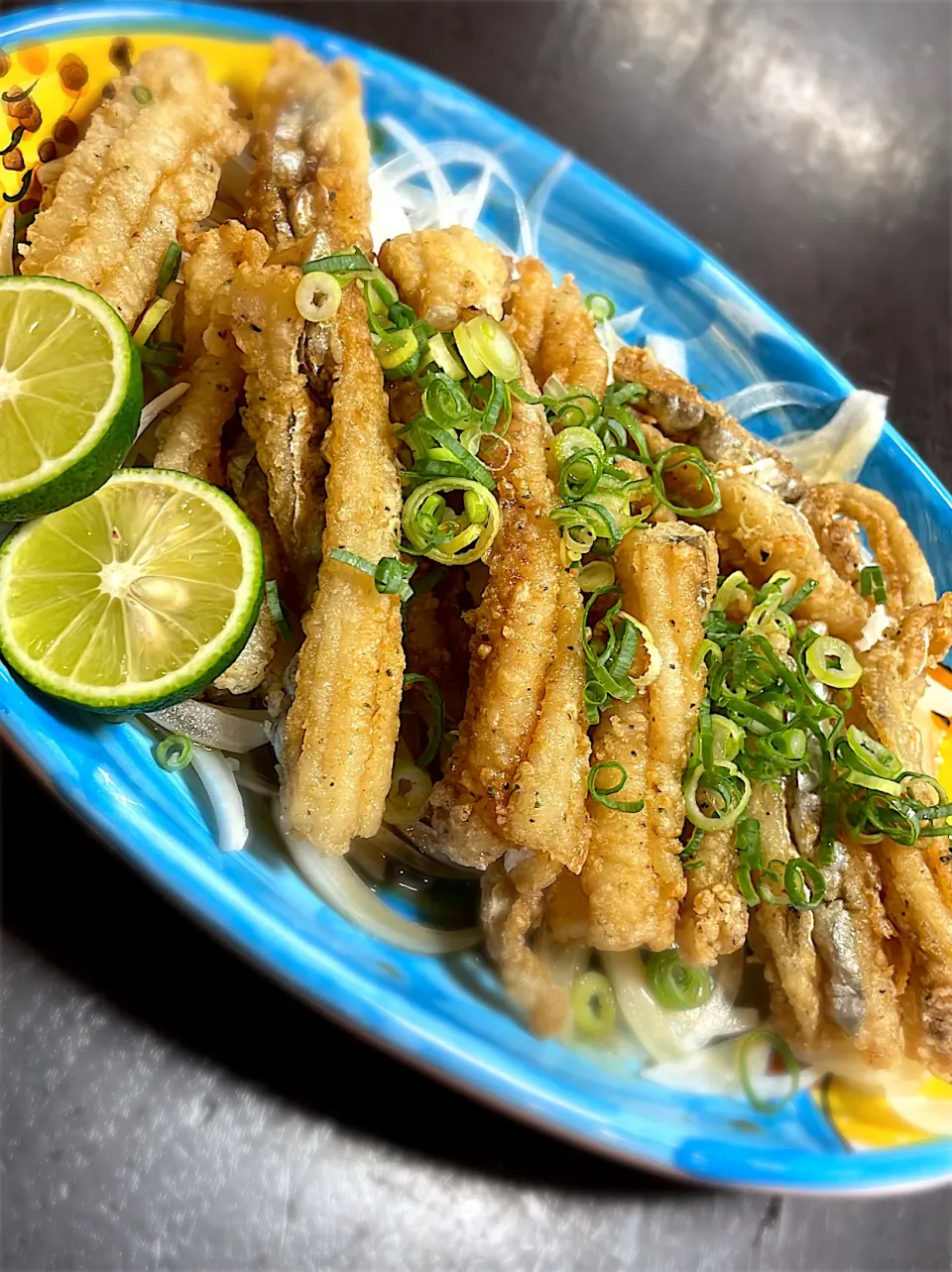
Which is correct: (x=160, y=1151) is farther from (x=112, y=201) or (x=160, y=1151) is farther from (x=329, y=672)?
(x=112, y=201)

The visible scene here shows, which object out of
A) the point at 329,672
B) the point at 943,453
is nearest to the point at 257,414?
the point at 329,672

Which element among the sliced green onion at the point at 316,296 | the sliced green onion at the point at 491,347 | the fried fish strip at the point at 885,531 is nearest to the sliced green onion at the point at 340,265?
the sliced green onion at the point at 316,296

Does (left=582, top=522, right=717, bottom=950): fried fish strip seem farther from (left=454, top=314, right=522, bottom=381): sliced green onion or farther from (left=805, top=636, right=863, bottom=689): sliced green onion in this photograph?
(left=454, top=314, right=522, bottom=381): sliced green onion

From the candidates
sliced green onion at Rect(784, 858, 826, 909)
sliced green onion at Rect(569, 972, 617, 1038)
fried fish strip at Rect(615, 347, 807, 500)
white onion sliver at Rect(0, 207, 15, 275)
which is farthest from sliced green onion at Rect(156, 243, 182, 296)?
sliced green onion at Rect(784, 858, 826, 909)

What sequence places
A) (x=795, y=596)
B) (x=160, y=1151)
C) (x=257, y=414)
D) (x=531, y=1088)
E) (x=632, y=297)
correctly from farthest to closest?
1. (x=632, y=297)
2. (x=795, y=596)
3. (x=160, y=1151)
4. (x=257, y=414)
5. (x=531, y=1088)

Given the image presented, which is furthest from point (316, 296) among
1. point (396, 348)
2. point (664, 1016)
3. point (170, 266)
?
point (664, 1016)

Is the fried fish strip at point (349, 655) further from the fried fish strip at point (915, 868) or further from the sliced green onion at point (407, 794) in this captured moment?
the fried fish strip at point (915, 868)
